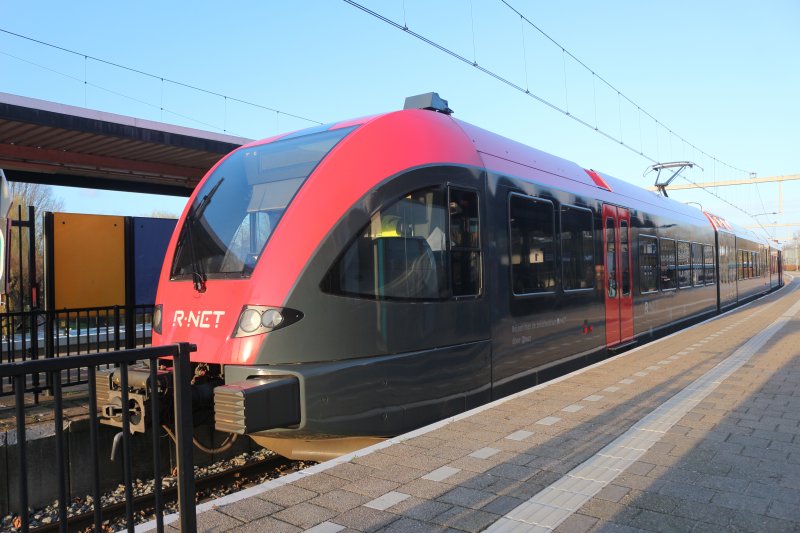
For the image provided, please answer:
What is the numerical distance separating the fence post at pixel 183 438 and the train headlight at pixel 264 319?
5.59 ft

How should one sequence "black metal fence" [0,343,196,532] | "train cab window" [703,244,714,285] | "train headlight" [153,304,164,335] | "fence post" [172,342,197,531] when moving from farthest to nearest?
1. "train cab window" [703,244,714,285]
2. "train headlight" [153,304,164,335]
3. "fence post" [172,342,197,531]
4. "black metal fence" [0,343,196,532]

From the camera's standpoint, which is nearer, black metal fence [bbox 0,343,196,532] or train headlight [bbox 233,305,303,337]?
black metal fence [bbox 0,343,196,532]

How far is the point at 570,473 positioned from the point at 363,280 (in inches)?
83.6

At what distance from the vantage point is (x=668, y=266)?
12250 millimetres

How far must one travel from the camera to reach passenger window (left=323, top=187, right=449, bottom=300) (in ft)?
15.7

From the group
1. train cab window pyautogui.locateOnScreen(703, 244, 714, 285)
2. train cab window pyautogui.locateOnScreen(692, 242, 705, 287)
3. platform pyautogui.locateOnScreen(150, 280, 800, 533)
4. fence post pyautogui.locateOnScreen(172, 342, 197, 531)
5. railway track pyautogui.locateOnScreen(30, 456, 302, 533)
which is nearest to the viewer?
fence post pyautogui.locateOnScreen(172, 342, 197, 531)

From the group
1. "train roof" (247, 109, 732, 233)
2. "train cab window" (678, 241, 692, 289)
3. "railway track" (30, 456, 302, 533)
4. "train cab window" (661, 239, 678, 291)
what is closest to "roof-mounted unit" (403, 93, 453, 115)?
"train roof" (247, 109, 732, 233)

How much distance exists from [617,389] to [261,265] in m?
4.24

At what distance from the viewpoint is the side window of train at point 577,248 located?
7.77 m

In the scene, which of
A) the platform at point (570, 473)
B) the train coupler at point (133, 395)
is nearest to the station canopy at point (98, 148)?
the train coupler at point (133, 395)

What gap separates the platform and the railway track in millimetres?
1594

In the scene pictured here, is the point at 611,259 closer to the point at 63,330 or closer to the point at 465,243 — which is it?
the point at 465,243

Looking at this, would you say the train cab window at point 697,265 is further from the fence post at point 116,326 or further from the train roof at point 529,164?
the fence post at point 116,326

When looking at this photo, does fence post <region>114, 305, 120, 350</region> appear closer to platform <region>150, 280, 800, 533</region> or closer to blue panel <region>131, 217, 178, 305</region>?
Result: blue panel <region>131, 217, 178, 305</region>
